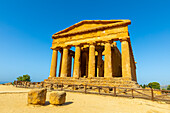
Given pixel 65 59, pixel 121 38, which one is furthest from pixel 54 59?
pixel 121 38

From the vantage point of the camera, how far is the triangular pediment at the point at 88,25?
17.2m

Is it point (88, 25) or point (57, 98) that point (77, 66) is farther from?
point (57, 98)

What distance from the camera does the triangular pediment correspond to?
677 inches

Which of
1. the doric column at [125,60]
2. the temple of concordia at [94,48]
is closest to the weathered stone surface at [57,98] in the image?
the temple of concordia at [94,48]

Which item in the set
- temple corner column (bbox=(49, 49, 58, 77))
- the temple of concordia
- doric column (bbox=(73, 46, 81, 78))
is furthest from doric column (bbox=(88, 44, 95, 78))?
temple corner column (bbox=(49, 49, 58, 77))

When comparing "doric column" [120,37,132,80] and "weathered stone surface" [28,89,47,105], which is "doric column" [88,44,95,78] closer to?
"doric column" [120,37,132,80]

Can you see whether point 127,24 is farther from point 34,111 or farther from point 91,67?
point 34,111

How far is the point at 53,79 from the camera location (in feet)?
59.9

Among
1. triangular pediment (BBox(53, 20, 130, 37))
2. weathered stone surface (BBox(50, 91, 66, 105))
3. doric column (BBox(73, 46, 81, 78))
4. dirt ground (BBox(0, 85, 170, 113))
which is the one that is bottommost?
dirt ground (BBox(0, 85, 170, 113))

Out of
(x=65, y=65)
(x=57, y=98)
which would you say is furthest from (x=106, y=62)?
(x=57, y=98)

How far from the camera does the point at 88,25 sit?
19609mm

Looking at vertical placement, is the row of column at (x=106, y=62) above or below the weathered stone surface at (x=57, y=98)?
above

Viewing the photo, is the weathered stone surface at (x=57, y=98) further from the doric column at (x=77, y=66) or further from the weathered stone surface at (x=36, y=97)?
the doric column at (x=77, y=66)

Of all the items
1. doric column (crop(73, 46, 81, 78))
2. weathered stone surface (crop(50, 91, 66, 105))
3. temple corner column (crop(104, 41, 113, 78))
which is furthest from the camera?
doric column (crop(73, 46, 81, 78))
